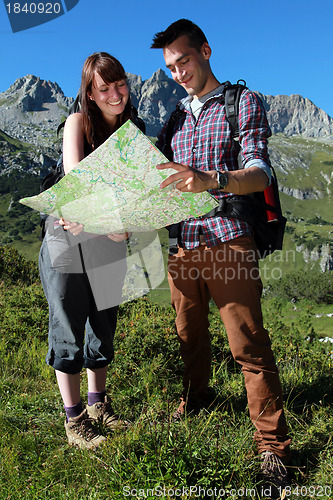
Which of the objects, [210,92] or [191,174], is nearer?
[191,174]

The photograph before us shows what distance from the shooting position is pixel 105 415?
3.13 meters

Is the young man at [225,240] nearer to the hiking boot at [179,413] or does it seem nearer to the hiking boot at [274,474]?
the hiking boot at [274,474]

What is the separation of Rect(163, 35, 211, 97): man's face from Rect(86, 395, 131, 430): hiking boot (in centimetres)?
264

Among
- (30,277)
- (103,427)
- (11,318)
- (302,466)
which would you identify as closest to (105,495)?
(103,427)

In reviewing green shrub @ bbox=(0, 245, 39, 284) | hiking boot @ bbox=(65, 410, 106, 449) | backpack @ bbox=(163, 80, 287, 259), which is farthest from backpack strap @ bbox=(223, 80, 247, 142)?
green shrub @ bbox=(0, 245, 39, 284)

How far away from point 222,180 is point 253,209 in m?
0.72

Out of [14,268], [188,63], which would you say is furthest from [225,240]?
[14,268]

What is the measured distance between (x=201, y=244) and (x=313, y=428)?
5.79 feet

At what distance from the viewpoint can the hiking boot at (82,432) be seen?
9.21 ft

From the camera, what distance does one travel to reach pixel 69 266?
2.71 metres

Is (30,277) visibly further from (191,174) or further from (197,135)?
(191,174)

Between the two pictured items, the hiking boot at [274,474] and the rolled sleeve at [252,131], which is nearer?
the hiking boot at [274,474]

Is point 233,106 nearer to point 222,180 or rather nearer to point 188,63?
point 188,63

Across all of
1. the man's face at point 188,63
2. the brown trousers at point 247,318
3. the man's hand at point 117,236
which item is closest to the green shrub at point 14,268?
the man's hand at point 117,236
